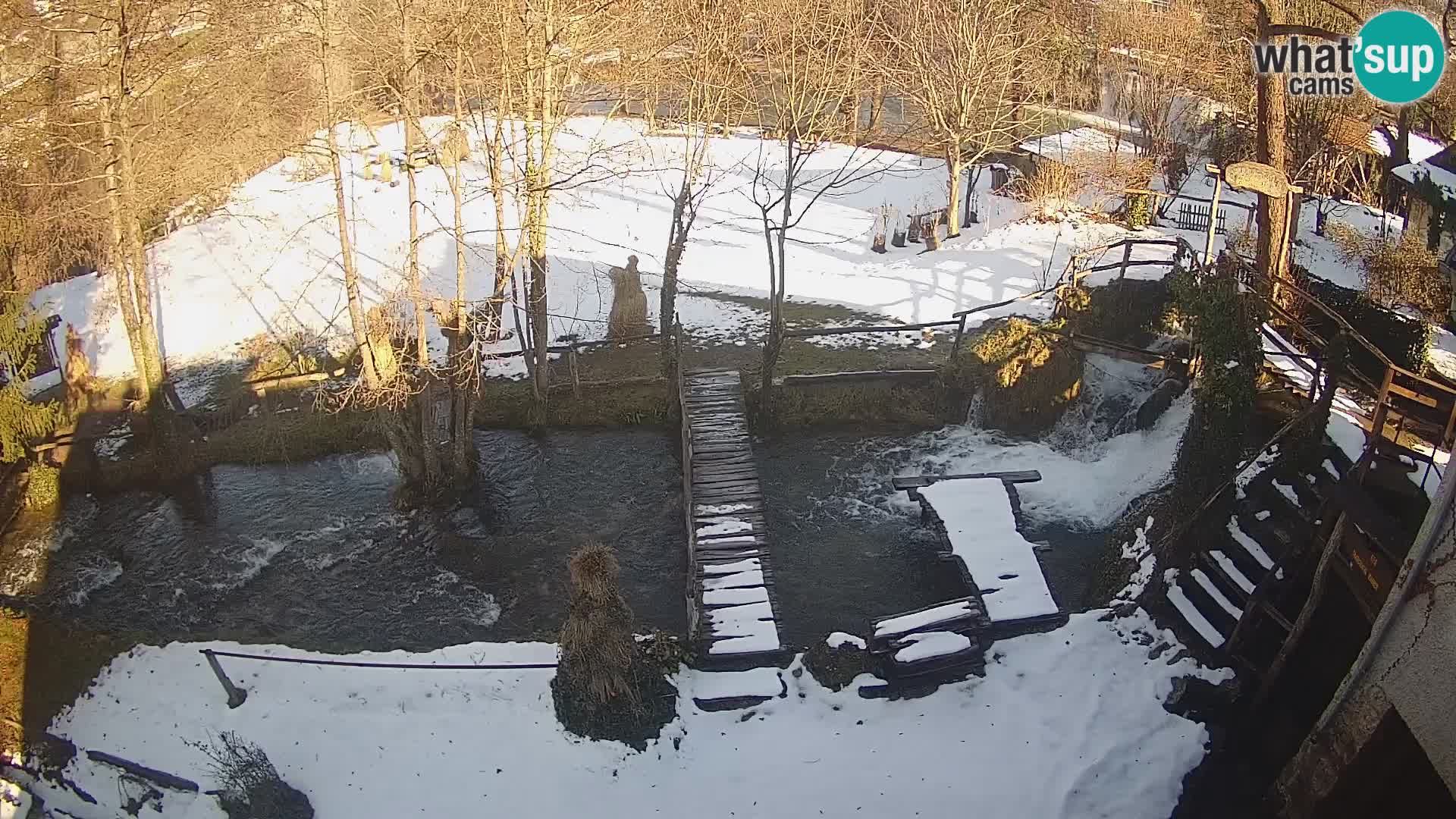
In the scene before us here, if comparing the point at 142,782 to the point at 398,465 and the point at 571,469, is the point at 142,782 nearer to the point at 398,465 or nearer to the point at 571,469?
the point at 398,465

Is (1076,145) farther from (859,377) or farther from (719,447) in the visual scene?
(719,447)

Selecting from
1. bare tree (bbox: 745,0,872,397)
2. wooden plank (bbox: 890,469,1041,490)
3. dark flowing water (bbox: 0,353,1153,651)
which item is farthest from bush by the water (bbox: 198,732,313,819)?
bare tree (bbox: 745,0,872,397)

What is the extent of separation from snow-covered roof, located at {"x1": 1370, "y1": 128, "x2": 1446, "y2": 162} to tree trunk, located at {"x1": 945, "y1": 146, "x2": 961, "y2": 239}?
969 cm

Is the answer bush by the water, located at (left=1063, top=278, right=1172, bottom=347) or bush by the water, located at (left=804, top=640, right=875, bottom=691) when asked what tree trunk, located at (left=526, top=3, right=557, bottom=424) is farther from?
bush by the water, located at (left=1063, top=278, right=1172, bottom=347)

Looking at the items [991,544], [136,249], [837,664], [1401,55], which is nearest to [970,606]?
[991,544]

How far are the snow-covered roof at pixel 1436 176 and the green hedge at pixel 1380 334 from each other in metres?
5.81

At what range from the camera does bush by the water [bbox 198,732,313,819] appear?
33.7ft

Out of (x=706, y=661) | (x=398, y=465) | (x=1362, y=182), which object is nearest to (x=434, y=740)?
(x=706, y=661)

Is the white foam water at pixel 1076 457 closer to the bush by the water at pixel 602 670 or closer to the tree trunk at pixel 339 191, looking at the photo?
the bush by the water at pixel 602 670

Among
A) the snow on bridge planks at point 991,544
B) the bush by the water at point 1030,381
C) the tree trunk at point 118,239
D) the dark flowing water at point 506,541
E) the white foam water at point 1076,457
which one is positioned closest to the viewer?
the snow on bridge planks at point 991,544

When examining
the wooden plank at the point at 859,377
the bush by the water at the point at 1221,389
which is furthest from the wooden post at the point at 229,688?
the bush by the water at the point at 1221,389

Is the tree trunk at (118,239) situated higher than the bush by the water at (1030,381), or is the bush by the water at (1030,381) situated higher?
the tree trunk at (118,239)

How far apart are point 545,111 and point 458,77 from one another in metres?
1.47

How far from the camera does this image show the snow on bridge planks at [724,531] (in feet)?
39.5
